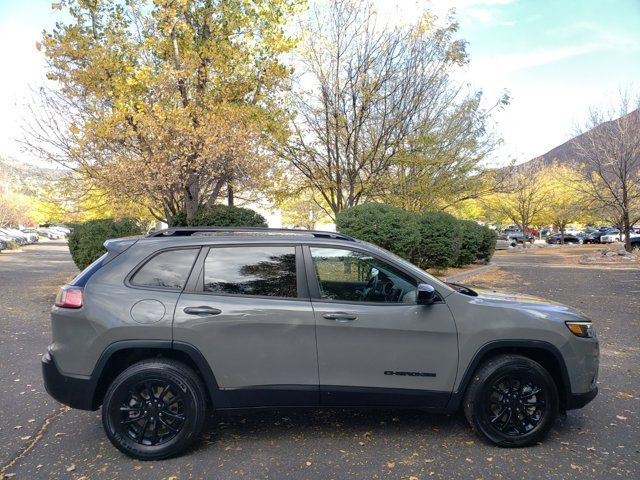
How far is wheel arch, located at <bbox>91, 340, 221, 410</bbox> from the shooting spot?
3355 millimetres

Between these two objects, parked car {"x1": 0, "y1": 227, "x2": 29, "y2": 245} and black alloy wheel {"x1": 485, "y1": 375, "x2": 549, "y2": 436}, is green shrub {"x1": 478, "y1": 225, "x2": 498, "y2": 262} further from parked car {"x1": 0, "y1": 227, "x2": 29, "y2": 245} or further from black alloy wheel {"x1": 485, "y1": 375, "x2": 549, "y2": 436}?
parked car {"x1": 0, "y1": 227, "x2": 29, "y2": 245}

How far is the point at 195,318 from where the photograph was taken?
3383 mm

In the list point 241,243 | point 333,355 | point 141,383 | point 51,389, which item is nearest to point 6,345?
point 51,389

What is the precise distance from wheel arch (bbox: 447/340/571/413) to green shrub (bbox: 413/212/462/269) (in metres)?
8.96

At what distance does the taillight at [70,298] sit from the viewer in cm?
343

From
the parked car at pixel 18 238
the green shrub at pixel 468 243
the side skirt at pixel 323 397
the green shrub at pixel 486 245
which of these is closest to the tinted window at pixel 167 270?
the side skirt at pixel 323 397

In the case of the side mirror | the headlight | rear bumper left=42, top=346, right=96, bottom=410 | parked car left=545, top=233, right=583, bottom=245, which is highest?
the side mirror

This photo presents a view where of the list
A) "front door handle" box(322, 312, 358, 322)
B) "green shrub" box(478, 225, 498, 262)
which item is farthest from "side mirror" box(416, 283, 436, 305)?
"green shrub" box(478, 225, 498, 262)

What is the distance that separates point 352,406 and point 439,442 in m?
0.75

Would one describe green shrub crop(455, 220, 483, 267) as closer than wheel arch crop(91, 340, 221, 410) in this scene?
No

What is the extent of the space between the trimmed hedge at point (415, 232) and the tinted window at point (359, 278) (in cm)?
683

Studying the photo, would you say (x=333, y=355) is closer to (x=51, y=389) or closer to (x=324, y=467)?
(x=324, y=467)

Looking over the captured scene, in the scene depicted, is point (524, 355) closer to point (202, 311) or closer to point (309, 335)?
point (309, 335)

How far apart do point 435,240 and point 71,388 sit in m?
10.8
